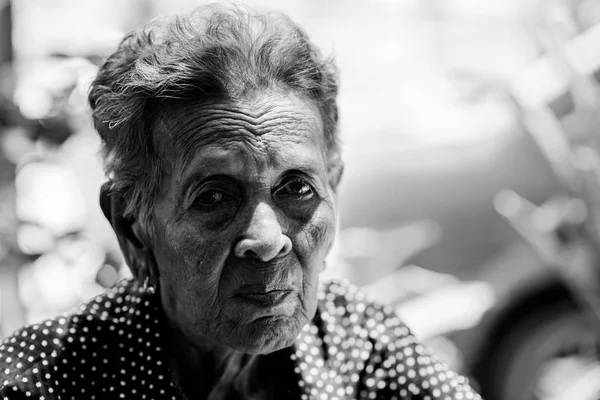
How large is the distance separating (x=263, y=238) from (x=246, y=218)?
0.21 ft

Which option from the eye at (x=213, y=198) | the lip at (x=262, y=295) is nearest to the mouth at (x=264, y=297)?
the lip at (x=262, y=295)

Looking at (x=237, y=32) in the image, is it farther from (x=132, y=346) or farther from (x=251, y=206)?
(x=132, y=346)

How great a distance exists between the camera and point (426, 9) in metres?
5.96

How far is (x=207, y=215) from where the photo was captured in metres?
1.74

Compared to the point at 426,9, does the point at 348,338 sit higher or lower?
higher

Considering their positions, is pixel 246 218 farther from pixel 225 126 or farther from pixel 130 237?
pixel 130 237

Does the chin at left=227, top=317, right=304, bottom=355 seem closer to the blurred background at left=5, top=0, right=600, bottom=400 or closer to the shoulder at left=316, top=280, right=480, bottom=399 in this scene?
the shoulder at left=316, top=280, right=480, bottom=399

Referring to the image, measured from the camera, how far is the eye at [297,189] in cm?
176

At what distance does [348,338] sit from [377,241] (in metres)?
2.86

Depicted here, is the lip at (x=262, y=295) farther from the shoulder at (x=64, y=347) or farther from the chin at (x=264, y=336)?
the shoulder at (x=64, y=347)

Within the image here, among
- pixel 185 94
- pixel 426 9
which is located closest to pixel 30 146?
pixel 185 94

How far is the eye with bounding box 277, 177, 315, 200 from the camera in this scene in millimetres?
1761

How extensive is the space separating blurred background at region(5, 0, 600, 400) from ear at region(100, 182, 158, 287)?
161cm

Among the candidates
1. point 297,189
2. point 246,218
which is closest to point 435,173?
point 297,189
